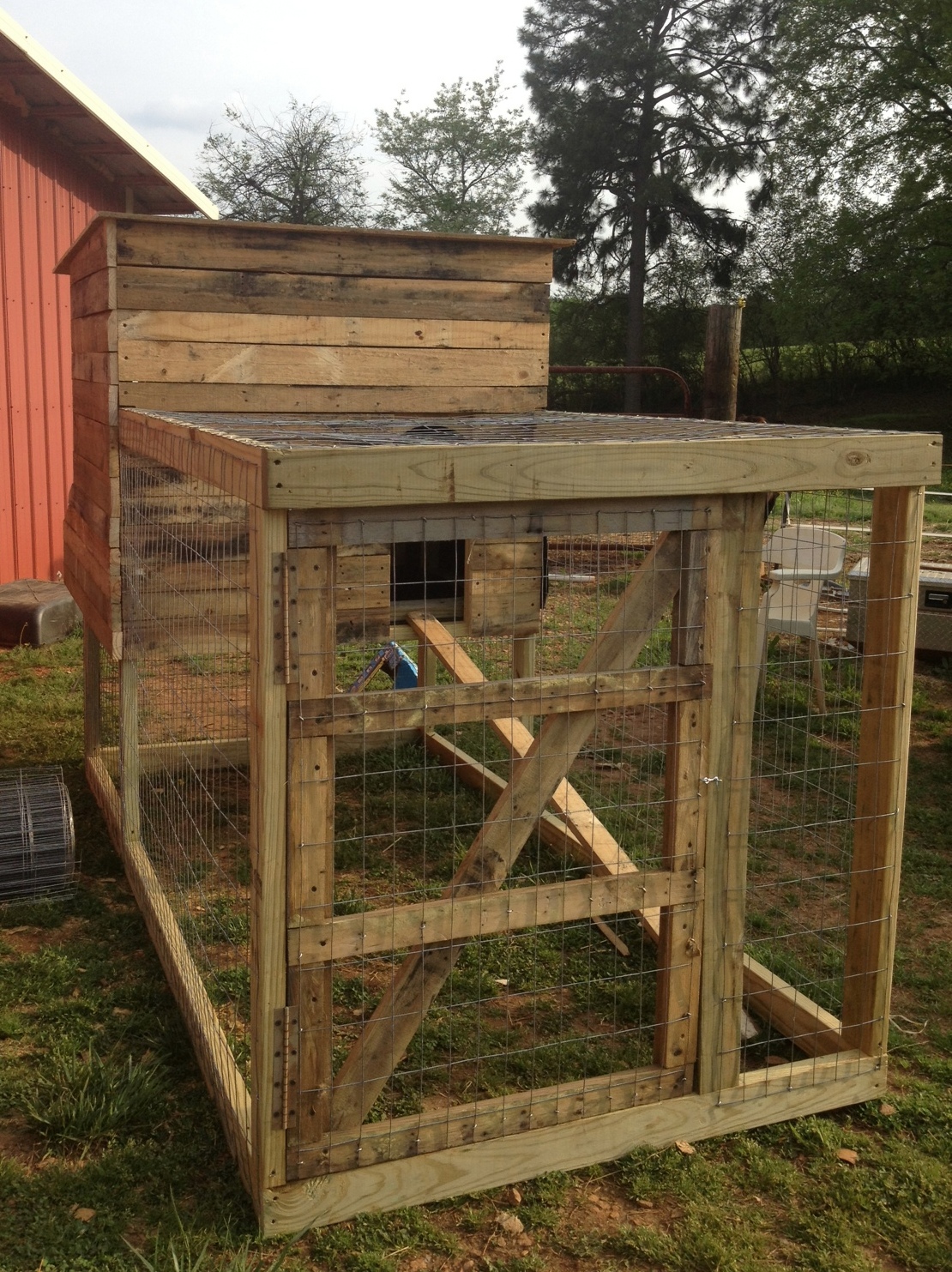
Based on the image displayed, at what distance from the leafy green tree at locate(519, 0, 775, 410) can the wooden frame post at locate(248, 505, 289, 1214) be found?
26627 mm

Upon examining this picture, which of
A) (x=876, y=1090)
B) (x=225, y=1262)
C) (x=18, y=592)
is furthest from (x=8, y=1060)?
(x=18, y=592)

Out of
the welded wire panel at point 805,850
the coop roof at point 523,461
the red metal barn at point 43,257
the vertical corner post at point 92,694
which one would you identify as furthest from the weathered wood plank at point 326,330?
the red metal barn at point 43,257

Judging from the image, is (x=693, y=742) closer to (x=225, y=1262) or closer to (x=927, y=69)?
(x=225, y=1262)

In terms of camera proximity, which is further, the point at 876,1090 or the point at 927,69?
the point at 927,69

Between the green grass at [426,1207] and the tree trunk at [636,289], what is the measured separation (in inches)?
922

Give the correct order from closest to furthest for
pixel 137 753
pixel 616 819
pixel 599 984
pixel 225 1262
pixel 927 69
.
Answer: pixel 225 1262
pixel 599 984
pixel 137 753
pixel 616 819
pixel 927 69

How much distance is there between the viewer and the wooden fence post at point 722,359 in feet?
22.9

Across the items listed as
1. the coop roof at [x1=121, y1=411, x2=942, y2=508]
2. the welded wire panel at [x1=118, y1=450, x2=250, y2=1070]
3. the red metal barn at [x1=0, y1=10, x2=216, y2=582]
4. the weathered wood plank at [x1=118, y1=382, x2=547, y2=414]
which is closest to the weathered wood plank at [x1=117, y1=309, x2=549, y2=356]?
the weathered wood plank at [x1=118, y1=382, x2=547, y2=414]

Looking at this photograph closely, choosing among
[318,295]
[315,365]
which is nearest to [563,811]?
[315,365]

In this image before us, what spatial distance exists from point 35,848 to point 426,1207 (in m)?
2.52

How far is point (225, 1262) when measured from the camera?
111 inches

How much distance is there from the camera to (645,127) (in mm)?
28953

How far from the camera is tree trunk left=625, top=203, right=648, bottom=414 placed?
2741 cm

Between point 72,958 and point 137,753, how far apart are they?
42.5 inches
